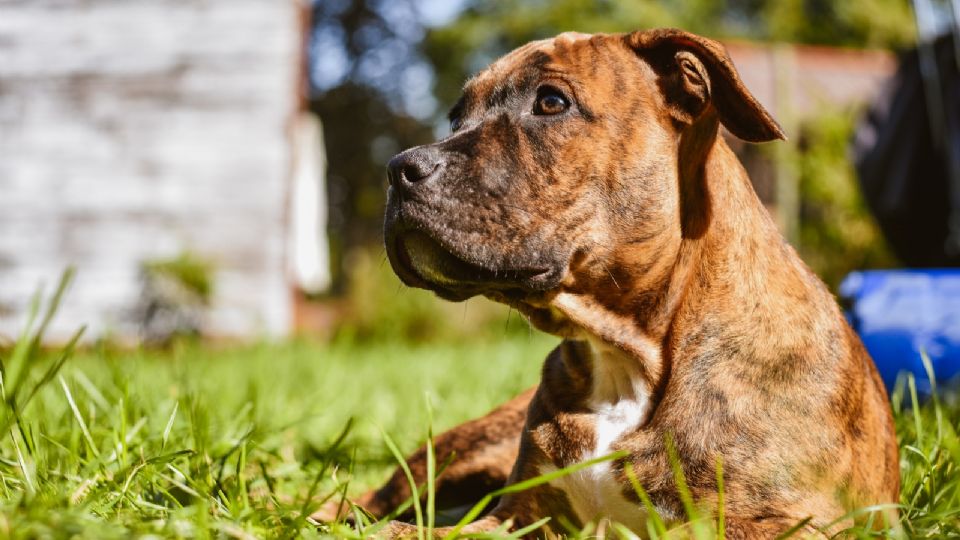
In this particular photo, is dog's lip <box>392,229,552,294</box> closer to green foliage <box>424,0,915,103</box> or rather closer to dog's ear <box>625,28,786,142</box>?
dog's ear <box>625,28,786,142</box>

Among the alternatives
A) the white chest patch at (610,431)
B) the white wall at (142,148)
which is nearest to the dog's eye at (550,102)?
the white chest patch at (610,431)

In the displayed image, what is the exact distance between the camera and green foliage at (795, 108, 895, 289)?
1142 cm

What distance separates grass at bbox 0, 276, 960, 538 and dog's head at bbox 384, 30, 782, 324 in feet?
1.46

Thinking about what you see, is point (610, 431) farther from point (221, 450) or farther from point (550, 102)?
point (221, 450)

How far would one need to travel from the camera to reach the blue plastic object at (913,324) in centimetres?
413

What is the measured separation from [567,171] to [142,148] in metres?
8.95

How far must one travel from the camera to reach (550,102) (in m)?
2.61

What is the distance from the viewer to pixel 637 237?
8.29ft

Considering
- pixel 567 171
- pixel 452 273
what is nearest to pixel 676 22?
pixel 567 171

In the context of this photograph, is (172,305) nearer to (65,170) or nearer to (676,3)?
(65,170)

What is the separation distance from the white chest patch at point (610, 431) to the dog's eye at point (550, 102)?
2.26 feet

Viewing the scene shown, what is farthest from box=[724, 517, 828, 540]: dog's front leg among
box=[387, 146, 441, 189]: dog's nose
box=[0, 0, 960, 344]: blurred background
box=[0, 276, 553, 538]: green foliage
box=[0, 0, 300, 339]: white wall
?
box=[0, 0, 300, 339]: white wall

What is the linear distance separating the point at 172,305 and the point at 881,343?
24.9 feet

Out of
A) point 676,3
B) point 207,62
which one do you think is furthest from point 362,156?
point 207,62
